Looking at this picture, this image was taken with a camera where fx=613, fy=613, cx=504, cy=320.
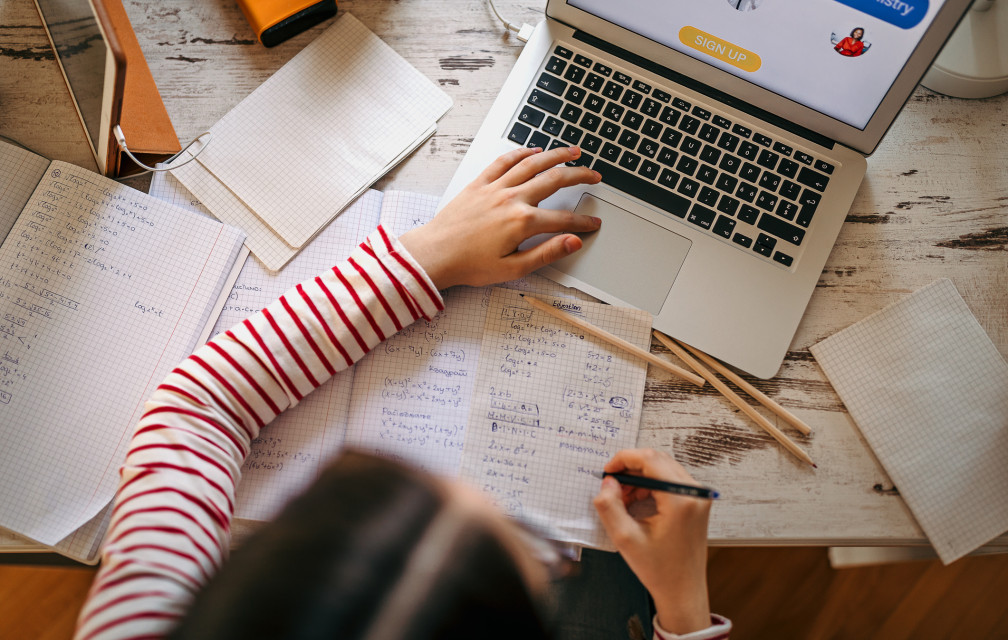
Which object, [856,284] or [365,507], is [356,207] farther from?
[856,284]

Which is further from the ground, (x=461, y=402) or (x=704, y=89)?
(x=704, y=89)

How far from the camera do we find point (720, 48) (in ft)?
2.29

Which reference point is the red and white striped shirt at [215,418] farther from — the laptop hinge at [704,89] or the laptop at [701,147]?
the laptop hinge at [704,89]

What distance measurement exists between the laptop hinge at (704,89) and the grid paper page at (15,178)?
2.15 feet

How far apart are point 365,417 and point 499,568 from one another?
0.96 feet

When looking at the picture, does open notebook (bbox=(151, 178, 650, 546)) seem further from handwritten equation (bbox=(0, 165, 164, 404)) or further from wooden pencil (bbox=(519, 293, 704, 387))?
handwritten equation (bbox=(0, 165, 164, 404))

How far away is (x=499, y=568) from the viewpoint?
0.43 meters

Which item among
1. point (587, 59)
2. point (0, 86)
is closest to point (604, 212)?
point (587, 59)

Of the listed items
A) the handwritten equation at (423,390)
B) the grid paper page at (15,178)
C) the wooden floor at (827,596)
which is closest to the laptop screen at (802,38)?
the handwritten equation at (423,390)

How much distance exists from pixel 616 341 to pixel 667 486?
17 centimetres

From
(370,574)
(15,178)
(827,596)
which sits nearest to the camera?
(370,574)

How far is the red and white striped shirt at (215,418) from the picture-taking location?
55 cm

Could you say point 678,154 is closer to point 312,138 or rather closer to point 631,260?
point 631,260


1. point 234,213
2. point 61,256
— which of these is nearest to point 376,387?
point 234,213
